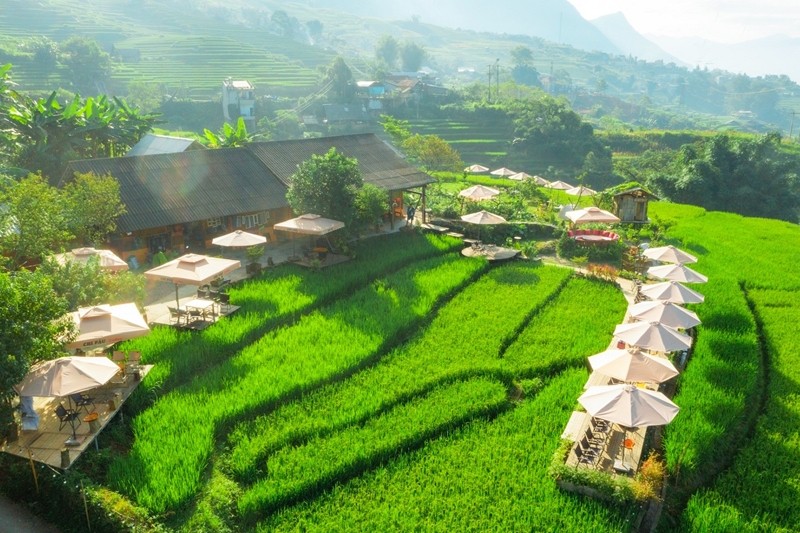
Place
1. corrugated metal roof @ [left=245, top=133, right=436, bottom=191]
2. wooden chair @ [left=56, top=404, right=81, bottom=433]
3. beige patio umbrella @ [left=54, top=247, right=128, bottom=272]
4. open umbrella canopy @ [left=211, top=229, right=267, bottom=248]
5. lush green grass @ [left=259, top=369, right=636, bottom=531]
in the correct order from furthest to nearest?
corrugated metal roof @ [left=245, top=133, right=436, bottom=191] → open umbrella canopy @ [left=211, top=229, right=267, bottom=248] → beige patio umbrella @ [left=54, top=247, right=128, bottom=272] → wooden chair @ [left=56, top=404, right=81, bottom=433] → lush green grass @ [left=259, top=369, right=636, bottom=531]

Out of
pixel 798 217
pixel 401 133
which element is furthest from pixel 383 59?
pixel 798 217

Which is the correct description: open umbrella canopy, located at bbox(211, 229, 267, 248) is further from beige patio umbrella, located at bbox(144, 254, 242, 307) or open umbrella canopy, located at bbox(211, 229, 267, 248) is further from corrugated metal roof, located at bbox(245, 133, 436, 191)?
corrugated metal roof, located at bbox(245, 133, 436, 191)

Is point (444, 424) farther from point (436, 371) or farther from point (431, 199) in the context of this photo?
point (431, 199)

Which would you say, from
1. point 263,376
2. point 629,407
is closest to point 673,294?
point 629,407

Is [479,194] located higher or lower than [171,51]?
lower

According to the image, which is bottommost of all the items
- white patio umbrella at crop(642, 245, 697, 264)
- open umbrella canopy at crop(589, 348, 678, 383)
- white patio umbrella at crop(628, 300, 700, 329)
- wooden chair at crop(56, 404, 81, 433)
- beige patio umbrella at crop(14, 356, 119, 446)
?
wooden chair at crop(56, 404, 81, 433)

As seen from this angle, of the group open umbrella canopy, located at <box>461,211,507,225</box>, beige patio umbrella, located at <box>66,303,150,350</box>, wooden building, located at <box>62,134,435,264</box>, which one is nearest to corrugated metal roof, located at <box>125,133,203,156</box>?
wooden building, located at <box>62,134,435,264</box>

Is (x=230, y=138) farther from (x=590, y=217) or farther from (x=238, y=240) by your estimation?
(x=590, y=217)

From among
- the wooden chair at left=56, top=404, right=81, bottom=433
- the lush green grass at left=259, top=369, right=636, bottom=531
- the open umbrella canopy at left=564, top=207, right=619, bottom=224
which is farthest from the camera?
the open umbrella canopy at left=564, top=207, right=619, bottom=224
